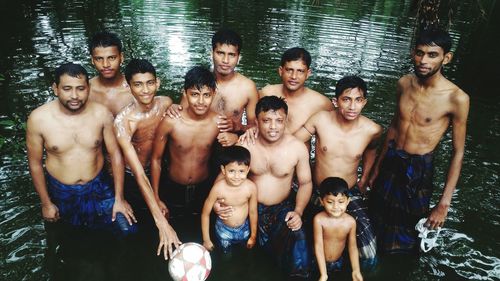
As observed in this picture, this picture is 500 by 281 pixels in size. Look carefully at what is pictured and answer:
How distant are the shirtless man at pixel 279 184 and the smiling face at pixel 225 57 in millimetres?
933

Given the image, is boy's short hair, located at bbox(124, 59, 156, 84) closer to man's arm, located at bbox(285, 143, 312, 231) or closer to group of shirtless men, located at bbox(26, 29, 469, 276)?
group of shirtless men, located at bbox(26, 29, 469, 276)

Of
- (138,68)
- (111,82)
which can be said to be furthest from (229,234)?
(111,82)

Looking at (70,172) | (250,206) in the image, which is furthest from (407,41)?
(70,172)

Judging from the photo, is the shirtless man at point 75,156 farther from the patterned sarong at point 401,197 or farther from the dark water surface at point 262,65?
the patterned sarong at point 401,197

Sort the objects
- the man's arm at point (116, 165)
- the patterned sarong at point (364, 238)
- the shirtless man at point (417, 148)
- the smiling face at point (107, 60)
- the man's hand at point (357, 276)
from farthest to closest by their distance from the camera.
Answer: the smiling face at point (107, 60)
the man's arm at point (116, 165)
the patterned sarong at point (364, 238)
the shirtless man at point (417, 148)
the man's hand at point (357, 276)

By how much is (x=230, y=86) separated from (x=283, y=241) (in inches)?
82.2

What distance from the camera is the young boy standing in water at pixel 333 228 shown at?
3750 millimetres

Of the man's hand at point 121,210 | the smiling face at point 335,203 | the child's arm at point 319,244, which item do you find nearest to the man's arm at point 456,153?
the smiling face at point 335,203

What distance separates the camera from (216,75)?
4.97 meters

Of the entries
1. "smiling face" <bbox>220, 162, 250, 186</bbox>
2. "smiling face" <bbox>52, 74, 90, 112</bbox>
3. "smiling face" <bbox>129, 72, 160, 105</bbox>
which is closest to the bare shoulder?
"smiling face" <bbox>220, 162, 250, 186</bbox>

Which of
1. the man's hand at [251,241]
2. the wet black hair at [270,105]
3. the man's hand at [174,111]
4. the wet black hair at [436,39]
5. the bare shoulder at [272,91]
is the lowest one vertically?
the man's hand at [251,241]

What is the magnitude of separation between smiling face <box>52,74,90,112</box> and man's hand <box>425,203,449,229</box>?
13.1 ft

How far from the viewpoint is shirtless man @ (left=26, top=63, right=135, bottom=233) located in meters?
3.94

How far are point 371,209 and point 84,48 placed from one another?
952cm
